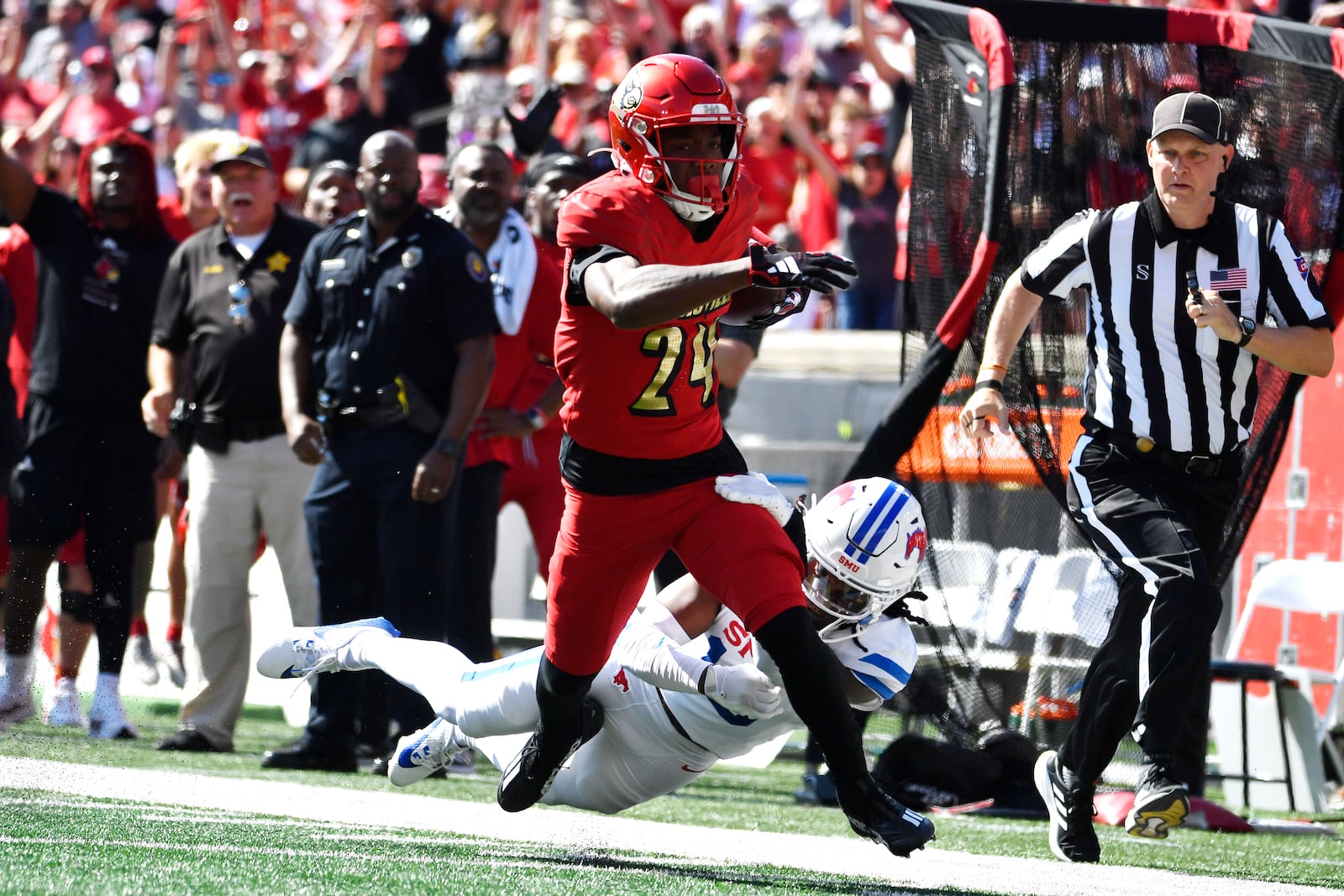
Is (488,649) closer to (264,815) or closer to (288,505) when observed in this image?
(288,505)

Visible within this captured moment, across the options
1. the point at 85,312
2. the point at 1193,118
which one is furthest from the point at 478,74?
the point at 1193,118

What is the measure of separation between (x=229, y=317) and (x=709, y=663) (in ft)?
10.2

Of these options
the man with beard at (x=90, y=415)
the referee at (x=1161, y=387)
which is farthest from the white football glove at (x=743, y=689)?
the man with beard at (x=90, y=415)

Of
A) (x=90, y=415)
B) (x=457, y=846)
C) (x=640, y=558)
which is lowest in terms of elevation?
(x=457, y=846)

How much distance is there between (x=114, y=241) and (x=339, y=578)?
67.1 inches

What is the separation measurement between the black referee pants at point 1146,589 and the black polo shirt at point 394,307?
2.15m

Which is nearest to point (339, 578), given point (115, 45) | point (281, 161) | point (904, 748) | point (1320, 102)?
point (904, 748)

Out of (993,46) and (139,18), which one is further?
(139,18)

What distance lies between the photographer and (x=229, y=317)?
248 inches

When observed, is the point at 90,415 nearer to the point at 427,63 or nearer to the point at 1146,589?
the point at 1146,589

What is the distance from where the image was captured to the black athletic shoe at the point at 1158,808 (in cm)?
406

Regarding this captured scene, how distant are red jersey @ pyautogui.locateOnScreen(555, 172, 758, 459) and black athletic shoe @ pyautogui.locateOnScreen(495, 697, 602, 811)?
2.18 feet

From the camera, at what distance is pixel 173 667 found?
307 inches

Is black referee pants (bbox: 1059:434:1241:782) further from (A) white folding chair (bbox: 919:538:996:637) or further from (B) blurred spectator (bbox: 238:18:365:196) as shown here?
(B) blurred spectator (bbox: 238:18:365:196)
